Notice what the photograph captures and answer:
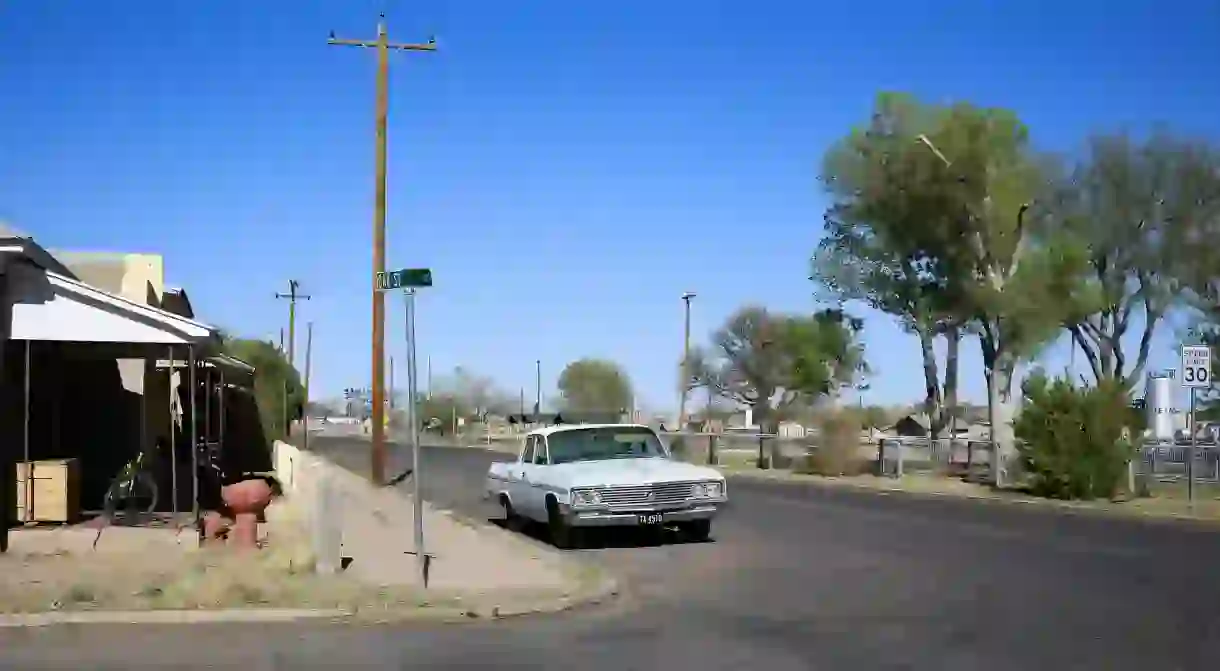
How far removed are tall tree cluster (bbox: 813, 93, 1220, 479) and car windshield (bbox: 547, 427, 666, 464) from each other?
15822mm

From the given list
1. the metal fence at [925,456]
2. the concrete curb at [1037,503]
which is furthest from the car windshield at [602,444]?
the metal fence at [925,456]

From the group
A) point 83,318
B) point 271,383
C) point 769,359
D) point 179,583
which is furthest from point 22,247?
point 769,359

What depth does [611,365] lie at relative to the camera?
120375mm

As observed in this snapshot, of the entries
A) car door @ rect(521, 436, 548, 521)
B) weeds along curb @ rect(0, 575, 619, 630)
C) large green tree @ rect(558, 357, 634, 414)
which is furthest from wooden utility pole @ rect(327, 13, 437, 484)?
large green tree @ rect(558, 357, 634, 414)

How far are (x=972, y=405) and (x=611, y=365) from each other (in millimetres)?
31104

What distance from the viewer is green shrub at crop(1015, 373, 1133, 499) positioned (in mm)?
27906

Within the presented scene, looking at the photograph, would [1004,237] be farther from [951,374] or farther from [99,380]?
[99,380]

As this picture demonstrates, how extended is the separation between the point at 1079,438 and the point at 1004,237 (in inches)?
422

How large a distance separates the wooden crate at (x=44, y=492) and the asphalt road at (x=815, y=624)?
630 centimetres

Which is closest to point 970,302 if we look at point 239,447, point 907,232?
point 907,232

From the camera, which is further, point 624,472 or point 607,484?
point 624,472

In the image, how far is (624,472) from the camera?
17578mm

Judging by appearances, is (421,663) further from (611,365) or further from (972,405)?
(611,365)

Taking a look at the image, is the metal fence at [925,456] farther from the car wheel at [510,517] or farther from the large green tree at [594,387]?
the large green tree at [594,387]
